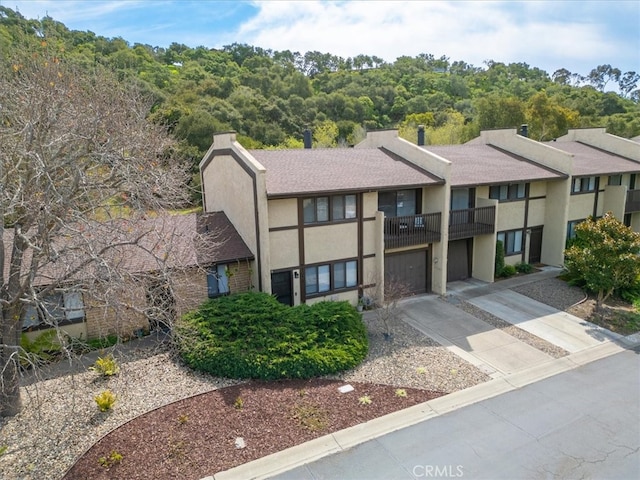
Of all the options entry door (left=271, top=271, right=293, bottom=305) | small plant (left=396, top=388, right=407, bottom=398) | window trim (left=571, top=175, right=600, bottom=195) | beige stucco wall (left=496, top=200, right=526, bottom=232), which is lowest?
small plant (left=396, top=388, right=407, bottom=398)

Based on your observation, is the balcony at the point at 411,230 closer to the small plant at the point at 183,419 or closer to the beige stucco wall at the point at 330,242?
the beige stucco wall at the point at 330,242

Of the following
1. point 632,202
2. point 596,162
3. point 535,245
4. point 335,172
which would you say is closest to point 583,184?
point 596,162

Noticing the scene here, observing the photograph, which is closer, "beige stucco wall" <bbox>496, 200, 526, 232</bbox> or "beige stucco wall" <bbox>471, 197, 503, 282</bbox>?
"beige stucco wall" <bbox>471, 197, 503, 282</bbox>

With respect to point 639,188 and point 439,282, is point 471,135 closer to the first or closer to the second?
point 639,188

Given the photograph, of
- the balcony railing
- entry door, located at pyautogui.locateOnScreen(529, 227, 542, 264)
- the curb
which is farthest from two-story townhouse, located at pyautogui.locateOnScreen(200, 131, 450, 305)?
the balcony railing

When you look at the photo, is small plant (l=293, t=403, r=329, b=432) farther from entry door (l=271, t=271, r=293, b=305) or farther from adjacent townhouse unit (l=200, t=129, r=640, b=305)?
entry door (l=271, t=271, r=293, b=305)

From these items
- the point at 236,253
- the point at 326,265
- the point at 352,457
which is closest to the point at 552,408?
the point at 352,457
